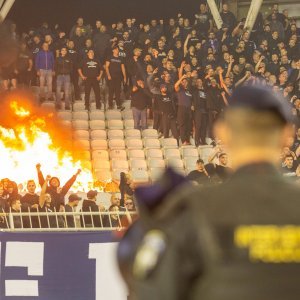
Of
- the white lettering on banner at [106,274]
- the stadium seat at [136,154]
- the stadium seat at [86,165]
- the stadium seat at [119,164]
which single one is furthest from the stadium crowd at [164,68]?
the white lettering on banner at [106,274]

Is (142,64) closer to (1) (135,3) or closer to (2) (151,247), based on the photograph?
(1) (135,3)

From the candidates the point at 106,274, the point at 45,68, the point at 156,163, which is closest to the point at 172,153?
the point at 156,163

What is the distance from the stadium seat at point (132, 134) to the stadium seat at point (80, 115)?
Result: 0.88 m

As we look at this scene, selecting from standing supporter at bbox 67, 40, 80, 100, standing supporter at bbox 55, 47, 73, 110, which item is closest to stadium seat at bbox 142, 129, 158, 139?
standing supporter at bbox 55, 47, 73, 110

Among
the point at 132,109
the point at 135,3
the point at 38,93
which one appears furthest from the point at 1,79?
the point at 135,3

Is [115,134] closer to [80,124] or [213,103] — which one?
[80,124]

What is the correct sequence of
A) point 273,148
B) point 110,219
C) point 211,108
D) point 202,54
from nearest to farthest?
point 273,148
point 110,219
point 211,108
point 202,54

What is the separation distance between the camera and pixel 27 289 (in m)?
8.25

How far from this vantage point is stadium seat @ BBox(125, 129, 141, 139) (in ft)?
60.1

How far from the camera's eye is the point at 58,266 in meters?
8.40

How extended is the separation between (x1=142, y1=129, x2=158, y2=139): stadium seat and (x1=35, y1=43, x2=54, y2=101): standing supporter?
2090mm

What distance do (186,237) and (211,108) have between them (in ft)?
52.8

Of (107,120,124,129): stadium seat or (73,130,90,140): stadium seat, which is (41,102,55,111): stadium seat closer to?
(73,130,90,140): stadium seat

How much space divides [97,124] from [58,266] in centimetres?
1028
